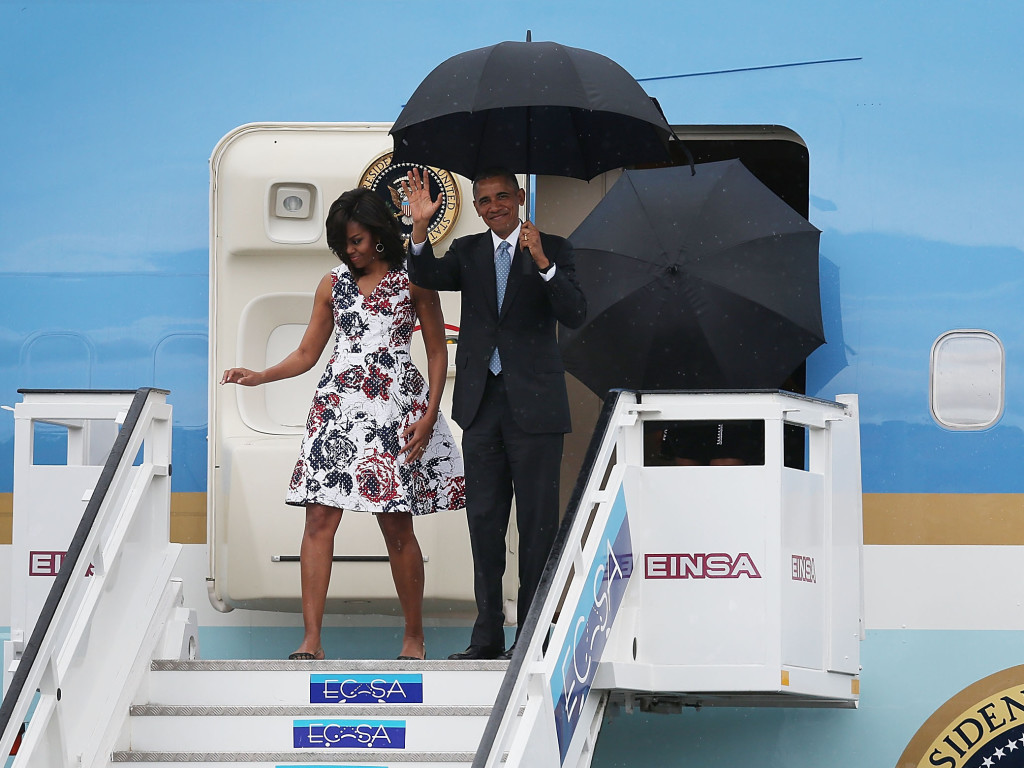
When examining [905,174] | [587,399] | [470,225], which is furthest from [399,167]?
[905,174]

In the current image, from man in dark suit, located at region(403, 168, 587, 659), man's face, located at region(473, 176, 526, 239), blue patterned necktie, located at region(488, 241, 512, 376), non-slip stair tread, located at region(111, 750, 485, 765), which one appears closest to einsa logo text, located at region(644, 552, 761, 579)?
man in dark suit, located at region(403, 168, 587, 659)

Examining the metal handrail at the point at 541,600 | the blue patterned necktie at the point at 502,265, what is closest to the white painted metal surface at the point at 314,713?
the metal handrail at the point at 541,600

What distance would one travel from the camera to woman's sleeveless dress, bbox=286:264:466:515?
4531 mm

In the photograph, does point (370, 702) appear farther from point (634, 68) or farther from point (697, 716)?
point (634, 68)

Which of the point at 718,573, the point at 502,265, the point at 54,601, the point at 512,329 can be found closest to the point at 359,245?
the point at 502,265

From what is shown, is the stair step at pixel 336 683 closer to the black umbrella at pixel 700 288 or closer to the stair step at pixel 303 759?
the stair step at pixel 303 759

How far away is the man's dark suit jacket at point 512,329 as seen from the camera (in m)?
4.38

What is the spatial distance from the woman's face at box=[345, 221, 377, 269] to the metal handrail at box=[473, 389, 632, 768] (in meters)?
0.98

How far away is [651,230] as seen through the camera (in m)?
5.02

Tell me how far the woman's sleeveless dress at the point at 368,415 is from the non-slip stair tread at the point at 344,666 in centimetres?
51

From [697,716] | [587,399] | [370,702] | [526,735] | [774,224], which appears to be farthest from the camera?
[587,399]

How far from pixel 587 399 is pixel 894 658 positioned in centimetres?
182

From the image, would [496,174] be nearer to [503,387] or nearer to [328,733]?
[503,387]

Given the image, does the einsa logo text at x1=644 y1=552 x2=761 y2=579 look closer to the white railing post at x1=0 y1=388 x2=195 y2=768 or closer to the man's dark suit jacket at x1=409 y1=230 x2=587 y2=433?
the man's dark suit jacket at x1=409 y1=230 x2=587 y2=433
